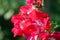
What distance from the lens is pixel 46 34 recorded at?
1.53 meters

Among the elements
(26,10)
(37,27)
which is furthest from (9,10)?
(37,27)

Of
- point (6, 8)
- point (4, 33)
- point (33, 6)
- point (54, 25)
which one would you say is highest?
point (33, 6)

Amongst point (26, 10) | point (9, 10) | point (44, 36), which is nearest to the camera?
point (44, 36)

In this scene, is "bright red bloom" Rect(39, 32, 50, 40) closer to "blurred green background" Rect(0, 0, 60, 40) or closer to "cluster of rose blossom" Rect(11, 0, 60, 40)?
"cluster of rose blossom" Rect(11, 0, 60, 40)

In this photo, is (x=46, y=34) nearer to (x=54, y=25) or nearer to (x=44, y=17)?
(x=44, y=17)

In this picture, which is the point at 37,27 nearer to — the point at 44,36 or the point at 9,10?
the point at 44,36

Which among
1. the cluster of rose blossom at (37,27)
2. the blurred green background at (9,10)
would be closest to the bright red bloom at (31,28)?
the cluster of rose blossom at (37,27)

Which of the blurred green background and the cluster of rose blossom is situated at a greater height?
the cluster of rose blossom

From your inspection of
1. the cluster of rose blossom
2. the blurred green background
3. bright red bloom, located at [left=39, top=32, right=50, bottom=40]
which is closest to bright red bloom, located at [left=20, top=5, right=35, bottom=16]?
the cluster of rose blossom

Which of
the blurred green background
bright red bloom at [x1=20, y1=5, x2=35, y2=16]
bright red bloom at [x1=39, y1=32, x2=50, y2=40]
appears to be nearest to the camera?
bright red bloom at [x1=39, y1=32, x2=50, y2=40]

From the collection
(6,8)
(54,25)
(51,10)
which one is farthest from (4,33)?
(54,25)

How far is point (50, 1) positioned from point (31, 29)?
5.00ft

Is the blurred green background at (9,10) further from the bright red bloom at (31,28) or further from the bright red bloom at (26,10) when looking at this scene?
the bright red bloom at (31,28)

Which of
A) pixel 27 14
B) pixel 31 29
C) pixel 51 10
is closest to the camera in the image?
pixel 31 29
